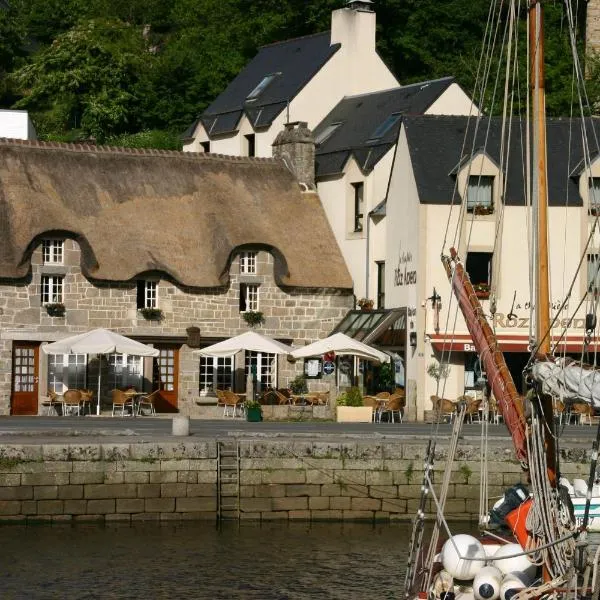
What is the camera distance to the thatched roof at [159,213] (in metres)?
51.2

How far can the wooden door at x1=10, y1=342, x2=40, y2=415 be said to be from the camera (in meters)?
50.4

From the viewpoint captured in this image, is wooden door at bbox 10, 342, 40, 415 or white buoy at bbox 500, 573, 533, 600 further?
wooden door at bbox 10, 342, 40, 415

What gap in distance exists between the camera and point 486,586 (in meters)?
22.3

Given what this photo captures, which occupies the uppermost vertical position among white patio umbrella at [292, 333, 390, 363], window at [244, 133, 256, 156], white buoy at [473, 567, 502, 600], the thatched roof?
window at [244, 133, 256, 156]

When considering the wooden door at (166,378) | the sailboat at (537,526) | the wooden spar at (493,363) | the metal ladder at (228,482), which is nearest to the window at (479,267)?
the wooden door at (166,378)

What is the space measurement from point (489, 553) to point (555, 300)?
26857 mm

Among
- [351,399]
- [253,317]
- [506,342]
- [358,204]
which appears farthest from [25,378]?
[506,342]

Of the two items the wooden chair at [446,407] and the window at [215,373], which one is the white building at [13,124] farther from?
the wooden chair at [446,407]

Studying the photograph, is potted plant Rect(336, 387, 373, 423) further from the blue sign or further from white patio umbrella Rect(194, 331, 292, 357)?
the blue sign

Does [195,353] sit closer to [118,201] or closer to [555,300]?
[118,201]

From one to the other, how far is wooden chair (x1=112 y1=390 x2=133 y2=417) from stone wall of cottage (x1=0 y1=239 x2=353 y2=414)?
6.07 feet

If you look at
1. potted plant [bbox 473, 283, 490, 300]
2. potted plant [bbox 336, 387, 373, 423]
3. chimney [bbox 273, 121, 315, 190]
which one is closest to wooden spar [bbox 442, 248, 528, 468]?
potted plant [bbox 336, 387, 373, 423]

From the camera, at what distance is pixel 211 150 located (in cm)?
6512

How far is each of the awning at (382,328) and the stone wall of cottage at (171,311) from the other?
1648 millimetres
